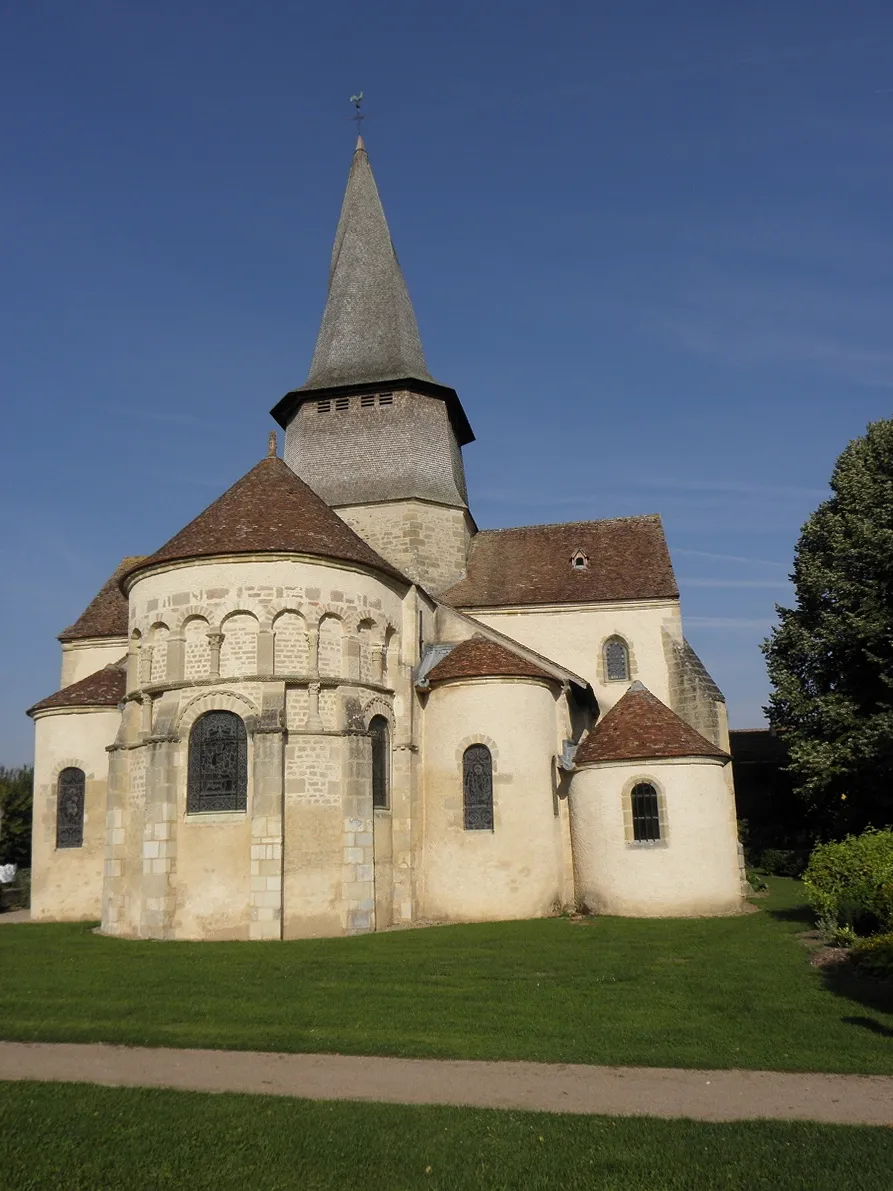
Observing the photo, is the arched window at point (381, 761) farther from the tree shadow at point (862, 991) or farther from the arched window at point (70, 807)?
the tree shadow at point (862, 991)

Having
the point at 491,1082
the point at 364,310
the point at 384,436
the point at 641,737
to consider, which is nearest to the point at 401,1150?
the point at 491,1082

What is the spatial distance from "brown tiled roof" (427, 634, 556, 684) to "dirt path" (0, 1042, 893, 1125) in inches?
545

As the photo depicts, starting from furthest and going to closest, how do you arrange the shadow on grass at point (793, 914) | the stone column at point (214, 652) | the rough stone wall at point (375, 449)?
1. the rough stone wall at point (375, 449)
2. the stone column at point (214, 652)
3. the shadow on grass at point (793, 914)

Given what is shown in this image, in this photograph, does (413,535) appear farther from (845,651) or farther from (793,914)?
(793,914)

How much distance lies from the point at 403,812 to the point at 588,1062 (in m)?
13.1

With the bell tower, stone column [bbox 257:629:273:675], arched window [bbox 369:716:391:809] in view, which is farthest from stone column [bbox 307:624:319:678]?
the bell tower

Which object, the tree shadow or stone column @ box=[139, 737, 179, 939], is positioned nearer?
the tree shadow

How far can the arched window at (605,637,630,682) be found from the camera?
2877 cm

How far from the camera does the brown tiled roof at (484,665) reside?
915 inches

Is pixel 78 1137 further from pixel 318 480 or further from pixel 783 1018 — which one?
pixel 318 480

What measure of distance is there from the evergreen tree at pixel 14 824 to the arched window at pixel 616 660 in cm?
2553

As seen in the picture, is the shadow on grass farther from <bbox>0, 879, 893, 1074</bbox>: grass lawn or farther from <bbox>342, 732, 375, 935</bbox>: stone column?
<bbox>342, 732, 375, 935</bbox>: stone column

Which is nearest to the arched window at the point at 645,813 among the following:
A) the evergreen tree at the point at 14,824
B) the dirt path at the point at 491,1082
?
the dirt path at the point at 491,1082

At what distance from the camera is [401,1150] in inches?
275
